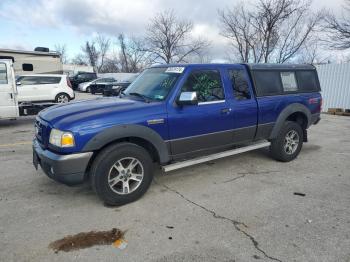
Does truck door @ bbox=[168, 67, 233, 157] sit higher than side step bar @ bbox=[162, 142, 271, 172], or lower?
higher

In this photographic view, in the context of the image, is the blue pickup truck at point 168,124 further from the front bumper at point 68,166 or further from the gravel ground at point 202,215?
the gravel ground at point 202,215

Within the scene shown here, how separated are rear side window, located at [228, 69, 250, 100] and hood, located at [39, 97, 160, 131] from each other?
1523 mm

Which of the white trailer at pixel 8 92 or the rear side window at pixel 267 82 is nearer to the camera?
the rear side window at pixel 267 82

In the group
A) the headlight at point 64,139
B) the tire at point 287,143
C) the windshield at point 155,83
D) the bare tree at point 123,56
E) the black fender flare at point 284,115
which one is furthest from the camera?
Result: the bare tree at point 123,56

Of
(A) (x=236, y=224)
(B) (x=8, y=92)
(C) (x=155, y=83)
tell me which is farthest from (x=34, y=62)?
(A) (x=236, y=224)

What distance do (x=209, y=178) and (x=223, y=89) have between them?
148 cm

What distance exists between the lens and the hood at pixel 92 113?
3.67 metres

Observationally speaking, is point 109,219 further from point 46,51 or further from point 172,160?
point 46,51

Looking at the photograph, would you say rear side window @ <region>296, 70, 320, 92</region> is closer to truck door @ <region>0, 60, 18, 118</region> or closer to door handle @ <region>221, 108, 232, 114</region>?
door handle @ <region>221, 108, 232, 114</region>

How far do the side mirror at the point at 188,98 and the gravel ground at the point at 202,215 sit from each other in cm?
132

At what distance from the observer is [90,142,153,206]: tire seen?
378 centimetres

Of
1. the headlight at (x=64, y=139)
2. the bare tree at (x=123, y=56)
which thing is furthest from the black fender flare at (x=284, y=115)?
the bare tree at (x=123, y=56)

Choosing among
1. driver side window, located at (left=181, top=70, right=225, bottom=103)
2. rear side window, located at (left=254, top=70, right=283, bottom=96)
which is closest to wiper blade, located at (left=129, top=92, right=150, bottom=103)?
driver side window, located at (left=181, top=70, right=225, bottom=103)

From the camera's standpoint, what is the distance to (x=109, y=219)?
144 inches
